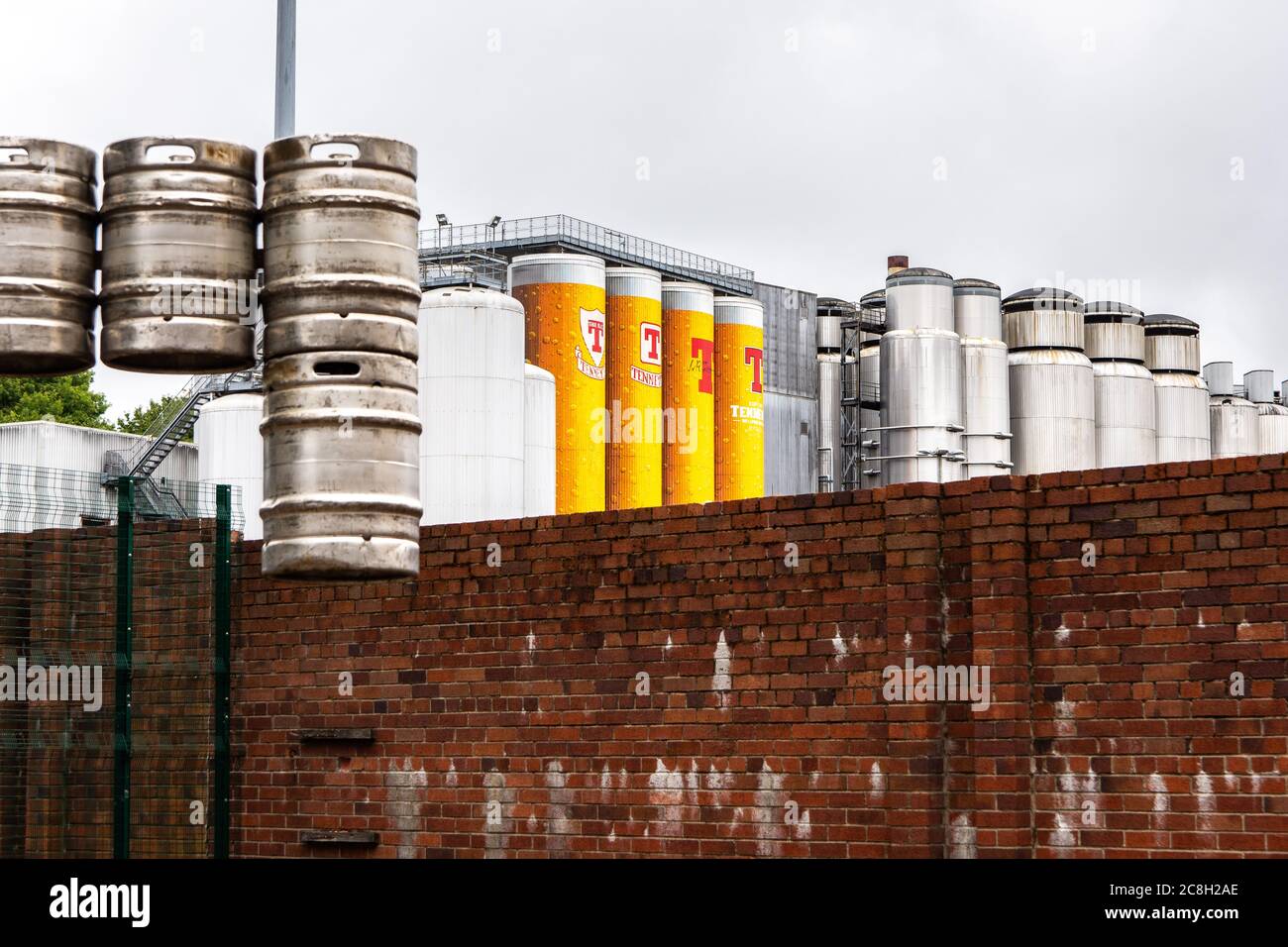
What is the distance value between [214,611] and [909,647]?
5382 millimetres

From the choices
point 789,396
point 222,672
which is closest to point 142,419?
point 789,396

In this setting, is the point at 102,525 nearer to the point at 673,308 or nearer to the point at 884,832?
the point at 884,832

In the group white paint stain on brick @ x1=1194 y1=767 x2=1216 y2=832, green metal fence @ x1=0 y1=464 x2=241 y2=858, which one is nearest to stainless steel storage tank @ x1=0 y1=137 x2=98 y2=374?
green metal fence @ x1=0 y1=464 x2=241 y2=858

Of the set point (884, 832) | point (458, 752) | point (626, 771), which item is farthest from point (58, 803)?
point (884, 832)

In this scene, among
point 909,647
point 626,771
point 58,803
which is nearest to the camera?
point 909,647

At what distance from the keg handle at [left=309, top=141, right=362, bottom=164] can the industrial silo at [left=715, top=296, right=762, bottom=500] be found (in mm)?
27226

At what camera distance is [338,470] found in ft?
31.0

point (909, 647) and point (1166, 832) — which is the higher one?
point (909, 647)

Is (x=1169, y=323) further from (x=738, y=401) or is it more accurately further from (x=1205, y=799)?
(x=1205, y=799)

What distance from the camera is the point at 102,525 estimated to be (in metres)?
13.1

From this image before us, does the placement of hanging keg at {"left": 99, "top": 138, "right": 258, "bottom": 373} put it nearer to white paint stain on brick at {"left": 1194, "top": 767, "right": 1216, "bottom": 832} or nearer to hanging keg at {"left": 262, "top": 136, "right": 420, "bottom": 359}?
hanging keg at {"left": 262, "top": 136, "right": 420, "bottom": 359}
